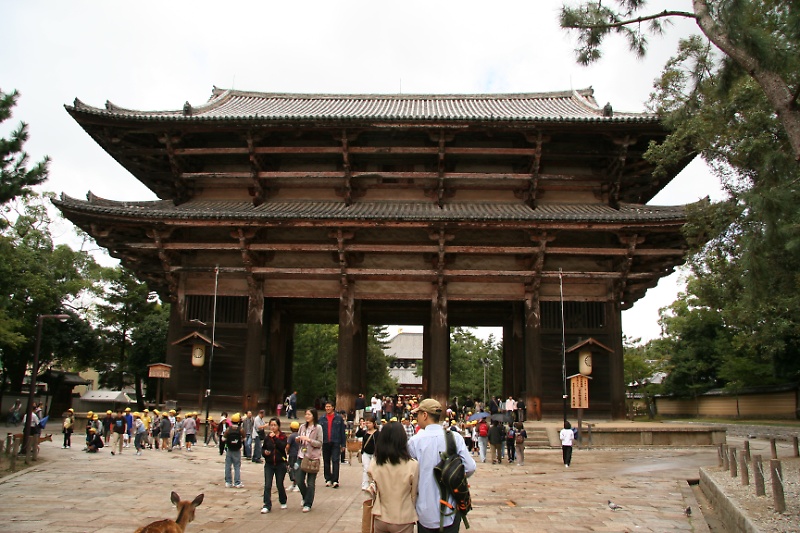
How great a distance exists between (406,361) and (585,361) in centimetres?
6178

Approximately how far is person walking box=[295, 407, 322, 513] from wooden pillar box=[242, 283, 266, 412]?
36.4 feet

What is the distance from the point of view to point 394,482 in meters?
5.21

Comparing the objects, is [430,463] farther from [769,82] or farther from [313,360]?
[313,360]

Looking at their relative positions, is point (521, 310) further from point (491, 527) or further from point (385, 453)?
point (385, 453)

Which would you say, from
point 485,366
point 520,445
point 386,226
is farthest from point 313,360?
point 520,445

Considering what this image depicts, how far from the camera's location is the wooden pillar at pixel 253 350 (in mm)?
21141

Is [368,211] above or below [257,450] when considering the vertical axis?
above

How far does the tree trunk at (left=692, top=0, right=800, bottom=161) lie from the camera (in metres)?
8.77

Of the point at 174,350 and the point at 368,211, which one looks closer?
the point at 368,211

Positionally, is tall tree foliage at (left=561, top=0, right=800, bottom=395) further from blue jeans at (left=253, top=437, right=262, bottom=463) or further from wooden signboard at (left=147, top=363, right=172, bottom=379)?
wooden signboard at (left=147, top=363, right=172, bottom=379)

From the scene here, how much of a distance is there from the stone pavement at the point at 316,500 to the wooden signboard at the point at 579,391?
2.51 m

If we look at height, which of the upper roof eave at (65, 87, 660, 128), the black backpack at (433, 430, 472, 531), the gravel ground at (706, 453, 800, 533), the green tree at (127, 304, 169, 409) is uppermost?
the upper roof eave at (65, 87, 660, 128)

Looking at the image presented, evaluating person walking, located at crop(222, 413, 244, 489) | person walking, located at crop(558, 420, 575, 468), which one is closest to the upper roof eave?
person walking, located at crop(558, 420, 575, 468)

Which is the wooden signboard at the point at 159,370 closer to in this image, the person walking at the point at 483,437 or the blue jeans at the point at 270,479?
the person walking at the point at 483,437
